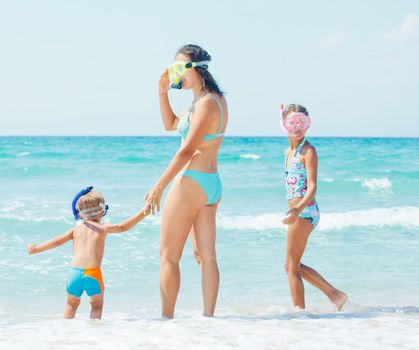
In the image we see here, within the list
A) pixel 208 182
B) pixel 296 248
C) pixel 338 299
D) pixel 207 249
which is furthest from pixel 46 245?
pixel 338 299

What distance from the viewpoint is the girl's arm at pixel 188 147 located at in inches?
154

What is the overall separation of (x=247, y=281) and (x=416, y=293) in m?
1.74

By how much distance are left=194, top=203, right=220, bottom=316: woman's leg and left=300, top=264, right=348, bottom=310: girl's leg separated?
38.2 inches

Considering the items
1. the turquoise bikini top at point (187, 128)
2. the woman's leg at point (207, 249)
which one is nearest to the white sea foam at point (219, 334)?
the woman's leg at point (207, 249)

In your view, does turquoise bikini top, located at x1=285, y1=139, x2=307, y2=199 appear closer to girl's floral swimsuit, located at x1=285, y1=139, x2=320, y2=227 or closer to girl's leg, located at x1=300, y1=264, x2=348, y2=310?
girl's floral swimsuit, located at x1=285, y1=139, x2=320, y2=227

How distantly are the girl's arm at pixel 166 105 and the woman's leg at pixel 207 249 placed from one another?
74cm

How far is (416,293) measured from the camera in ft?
20.4

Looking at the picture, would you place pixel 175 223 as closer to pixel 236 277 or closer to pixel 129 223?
pixel 129 223

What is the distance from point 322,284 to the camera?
16.4 feet

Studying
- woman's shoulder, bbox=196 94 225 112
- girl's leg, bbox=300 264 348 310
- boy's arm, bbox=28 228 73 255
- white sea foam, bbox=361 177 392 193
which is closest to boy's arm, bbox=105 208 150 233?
boy's arm, bbox=28 228 73 255

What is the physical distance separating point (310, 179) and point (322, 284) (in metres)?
0.95

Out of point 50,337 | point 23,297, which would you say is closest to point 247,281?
point 23,297

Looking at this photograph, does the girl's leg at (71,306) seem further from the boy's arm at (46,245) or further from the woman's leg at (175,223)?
the woman's leg at (175,223)

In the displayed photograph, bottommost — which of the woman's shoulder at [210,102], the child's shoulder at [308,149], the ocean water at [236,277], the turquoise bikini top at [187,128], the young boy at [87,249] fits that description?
the ocean water at [236,277]
